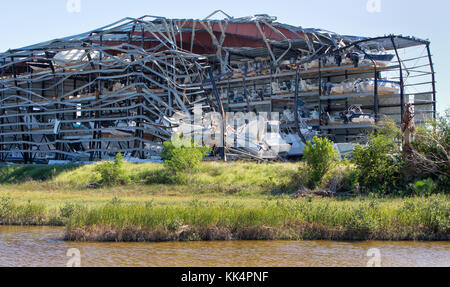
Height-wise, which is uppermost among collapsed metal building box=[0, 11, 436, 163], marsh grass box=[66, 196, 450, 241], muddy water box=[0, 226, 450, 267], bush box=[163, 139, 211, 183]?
collapsed metal building box=[0, 11, 436, 163]

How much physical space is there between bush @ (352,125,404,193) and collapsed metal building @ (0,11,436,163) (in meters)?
11.7

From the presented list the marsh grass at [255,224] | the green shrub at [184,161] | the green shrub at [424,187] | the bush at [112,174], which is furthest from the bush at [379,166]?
the bush at [112,174]

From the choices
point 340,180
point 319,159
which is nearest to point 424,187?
point 340,180

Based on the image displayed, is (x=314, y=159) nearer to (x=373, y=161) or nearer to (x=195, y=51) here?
(x=373, y=161)

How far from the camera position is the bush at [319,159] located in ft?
89.0

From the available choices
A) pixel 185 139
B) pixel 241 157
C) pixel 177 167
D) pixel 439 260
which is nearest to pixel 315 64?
pixel 241 157

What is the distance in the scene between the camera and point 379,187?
2586 cm

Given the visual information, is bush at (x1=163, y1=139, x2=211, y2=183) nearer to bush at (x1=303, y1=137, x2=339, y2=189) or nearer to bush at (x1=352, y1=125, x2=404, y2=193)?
bush at (x1=303, y1=137, x2=339, y2=189)

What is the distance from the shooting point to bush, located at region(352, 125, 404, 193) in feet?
85.2

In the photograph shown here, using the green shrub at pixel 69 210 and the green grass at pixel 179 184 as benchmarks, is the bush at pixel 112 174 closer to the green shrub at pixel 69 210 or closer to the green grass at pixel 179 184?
the green grass at pixel 179 184

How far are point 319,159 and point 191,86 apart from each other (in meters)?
19.6

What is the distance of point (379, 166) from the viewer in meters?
25.9

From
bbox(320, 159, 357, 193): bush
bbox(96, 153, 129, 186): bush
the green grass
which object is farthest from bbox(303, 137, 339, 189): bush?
bbox(96, 153, 129, 186): bush

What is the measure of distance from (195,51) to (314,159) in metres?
28.6
